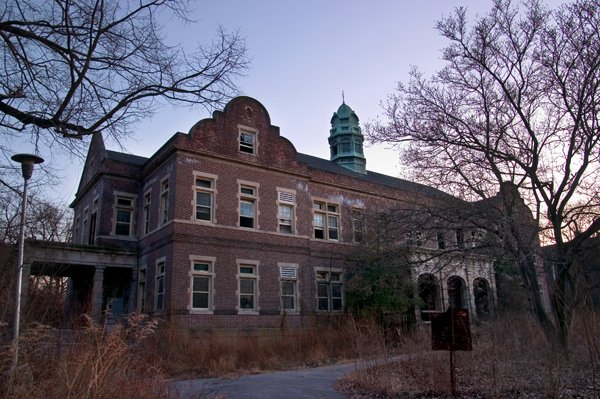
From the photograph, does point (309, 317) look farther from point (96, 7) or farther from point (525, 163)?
point (96, 7)

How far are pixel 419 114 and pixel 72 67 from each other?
10783 millimetres

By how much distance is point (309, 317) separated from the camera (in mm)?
24234

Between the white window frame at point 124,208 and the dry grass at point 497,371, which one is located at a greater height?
the white window frame at point 124,208

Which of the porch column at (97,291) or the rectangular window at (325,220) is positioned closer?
the porch column at (97,291)

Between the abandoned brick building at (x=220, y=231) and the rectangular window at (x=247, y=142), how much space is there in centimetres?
5

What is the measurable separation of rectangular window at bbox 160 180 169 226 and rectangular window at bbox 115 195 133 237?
3.33m

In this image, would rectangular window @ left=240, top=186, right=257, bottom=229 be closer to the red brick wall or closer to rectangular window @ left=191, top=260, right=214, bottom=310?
the red brick wall

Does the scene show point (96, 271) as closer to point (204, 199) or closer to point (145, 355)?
point (204, 199)

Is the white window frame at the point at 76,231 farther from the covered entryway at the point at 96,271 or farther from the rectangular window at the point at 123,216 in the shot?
the rectangular window at the point at 123,216

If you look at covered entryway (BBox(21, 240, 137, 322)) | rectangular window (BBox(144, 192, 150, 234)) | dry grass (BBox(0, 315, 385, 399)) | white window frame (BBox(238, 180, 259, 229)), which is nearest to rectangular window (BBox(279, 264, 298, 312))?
dry grass (BBox(0, 315, 385, 399))

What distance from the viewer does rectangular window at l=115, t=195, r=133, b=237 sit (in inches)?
992

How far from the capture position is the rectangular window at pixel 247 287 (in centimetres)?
2238

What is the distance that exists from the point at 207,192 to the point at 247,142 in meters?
3.56

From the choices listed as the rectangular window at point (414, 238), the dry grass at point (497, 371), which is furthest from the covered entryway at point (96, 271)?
the dry grass at point (497, 371)
